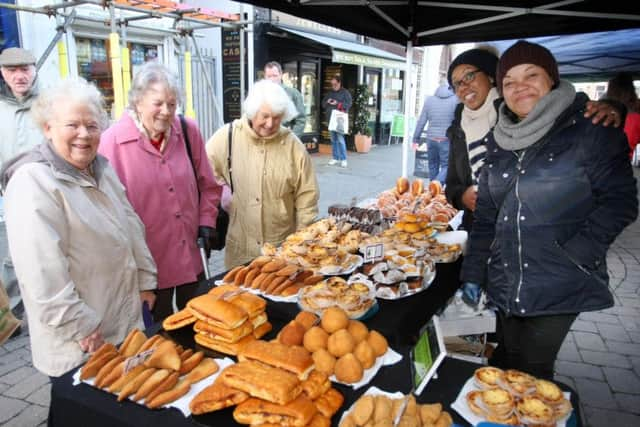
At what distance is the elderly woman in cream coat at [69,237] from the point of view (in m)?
1.81

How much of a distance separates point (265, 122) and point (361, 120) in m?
12.2

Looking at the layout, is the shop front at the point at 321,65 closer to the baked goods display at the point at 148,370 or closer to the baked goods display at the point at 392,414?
the baked goods display at the point at 148,370

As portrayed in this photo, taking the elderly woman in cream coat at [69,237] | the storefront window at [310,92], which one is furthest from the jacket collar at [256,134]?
the storefront window at [310,92]

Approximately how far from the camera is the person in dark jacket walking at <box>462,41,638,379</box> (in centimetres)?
191

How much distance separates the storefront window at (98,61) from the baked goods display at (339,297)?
7.63 metres

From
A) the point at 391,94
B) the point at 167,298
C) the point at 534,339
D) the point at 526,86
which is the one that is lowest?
the point at 167,298

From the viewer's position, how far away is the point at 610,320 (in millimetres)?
4301

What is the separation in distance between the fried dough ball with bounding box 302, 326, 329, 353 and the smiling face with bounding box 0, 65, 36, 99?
3820 millimetres

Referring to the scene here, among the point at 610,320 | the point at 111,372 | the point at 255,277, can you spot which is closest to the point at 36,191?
the point at 111,372

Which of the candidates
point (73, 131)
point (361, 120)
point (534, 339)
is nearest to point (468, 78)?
point (534, 339)

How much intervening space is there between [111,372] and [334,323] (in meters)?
0.79

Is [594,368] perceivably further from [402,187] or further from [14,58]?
[14,58]

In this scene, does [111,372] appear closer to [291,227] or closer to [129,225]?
[129,225]

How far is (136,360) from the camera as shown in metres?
1.55
